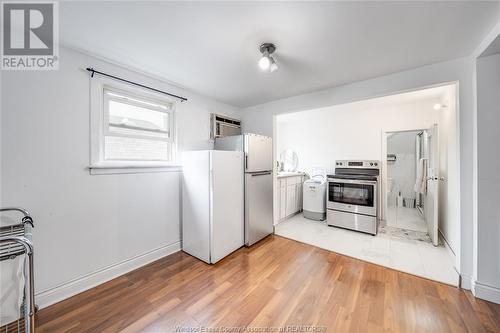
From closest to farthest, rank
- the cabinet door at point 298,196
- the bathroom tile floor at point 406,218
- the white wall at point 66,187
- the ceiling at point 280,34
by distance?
the ceiling at point 280,34
the white wall at point 66,187
the bathroom tile floor at point 406,218
the cabinet door at point 298,196

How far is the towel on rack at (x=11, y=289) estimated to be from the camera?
4.58ft

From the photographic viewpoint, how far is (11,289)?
4.72ft

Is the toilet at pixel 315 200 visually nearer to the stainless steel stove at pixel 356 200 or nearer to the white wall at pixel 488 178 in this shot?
the stainless steel stove at pixel 356 200

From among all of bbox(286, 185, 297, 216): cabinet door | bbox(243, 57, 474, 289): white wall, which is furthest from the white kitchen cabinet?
bbox(243, 57, 474, 289): white wall

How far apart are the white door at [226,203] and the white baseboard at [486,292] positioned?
2.47 metres

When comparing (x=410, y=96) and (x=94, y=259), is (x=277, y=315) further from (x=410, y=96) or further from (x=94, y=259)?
(x=410, y=96)

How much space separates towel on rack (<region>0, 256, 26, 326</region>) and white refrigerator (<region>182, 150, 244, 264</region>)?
146cm

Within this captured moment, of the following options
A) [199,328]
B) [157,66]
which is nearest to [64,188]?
[157,66]

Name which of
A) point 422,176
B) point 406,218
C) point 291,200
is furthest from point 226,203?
point 406,218

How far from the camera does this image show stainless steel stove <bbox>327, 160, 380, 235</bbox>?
124 inches

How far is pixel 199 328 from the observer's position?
1.42 m

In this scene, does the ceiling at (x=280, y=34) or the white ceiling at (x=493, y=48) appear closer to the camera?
the ceiling at (x=280, y=34)

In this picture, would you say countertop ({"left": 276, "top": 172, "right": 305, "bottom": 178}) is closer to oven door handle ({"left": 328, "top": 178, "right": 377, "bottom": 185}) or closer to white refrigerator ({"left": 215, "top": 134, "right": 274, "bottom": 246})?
white refrigerator ({"left": 215, "top": 134, "right": 274, "bottom": 246})

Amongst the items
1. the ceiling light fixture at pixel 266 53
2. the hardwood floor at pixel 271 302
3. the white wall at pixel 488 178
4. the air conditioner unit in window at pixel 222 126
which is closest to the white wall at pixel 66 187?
the hardwood floor at pixel 271 302
